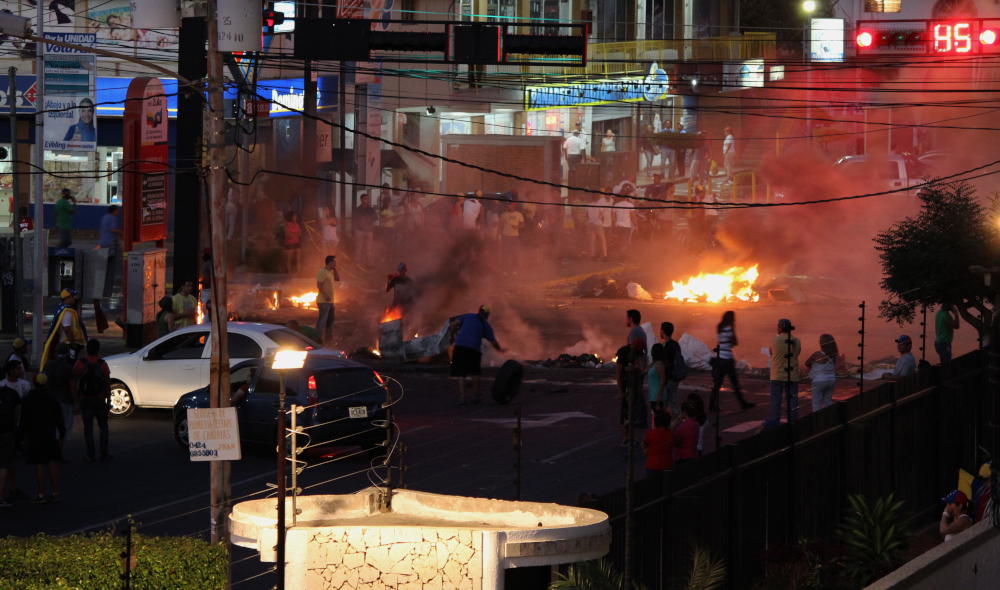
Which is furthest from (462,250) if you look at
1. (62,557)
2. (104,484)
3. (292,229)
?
(62,557)

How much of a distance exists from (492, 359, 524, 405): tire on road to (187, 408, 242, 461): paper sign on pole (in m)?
7.83

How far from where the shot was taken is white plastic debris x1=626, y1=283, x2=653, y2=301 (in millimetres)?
26391

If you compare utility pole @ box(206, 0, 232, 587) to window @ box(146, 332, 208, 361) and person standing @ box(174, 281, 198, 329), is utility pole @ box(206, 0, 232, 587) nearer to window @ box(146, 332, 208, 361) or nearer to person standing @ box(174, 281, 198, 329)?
window @ box(146, 332, 208, 361)

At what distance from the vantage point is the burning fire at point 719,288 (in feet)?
85.9

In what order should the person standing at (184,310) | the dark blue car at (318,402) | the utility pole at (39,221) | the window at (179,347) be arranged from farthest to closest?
the utility pole at (39,221)
the person standing at (184,310)
the window at (179,347)
the dark blue car at (318,402)

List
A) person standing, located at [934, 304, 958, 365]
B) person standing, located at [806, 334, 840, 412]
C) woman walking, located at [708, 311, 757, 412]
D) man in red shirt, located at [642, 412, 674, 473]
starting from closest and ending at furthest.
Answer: man in red shirt, located at [642, 412, 674, 473]
person standing, located at [806, 334, 840, 412]
woman walking, located at [708, 311, 757, 412]
person standing, located at [934, 304, 958, 365]

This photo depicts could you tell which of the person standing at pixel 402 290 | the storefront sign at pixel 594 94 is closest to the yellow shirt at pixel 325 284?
the person standing at pixel 402 290

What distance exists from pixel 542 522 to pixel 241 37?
5.47m

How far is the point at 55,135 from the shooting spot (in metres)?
22.3

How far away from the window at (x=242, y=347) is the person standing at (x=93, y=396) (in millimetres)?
2552

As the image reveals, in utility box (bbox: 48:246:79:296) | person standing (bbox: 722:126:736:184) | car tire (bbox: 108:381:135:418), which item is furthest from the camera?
person standing (bbox: 722:126:736:184)

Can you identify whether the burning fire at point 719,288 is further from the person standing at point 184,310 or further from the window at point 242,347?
the window at point 242,347

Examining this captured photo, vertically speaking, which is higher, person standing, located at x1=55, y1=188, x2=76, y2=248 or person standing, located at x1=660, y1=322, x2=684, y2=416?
person standing, located at x1=55, y1=188, x2=76, y2=248

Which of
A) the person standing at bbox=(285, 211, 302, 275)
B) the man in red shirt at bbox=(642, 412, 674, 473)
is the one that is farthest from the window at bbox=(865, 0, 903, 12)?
the man in red shirt at bbox=(642, 412, 674, 473)
